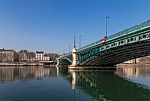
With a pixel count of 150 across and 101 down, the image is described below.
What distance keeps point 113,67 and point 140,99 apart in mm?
72460

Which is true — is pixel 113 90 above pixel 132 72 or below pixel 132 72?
above

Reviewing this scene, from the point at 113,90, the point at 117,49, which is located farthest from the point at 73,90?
the point at 117,49

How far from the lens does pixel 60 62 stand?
170250 millimetres

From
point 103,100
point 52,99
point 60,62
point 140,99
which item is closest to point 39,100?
point 52,99

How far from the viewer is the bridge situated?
55.2m

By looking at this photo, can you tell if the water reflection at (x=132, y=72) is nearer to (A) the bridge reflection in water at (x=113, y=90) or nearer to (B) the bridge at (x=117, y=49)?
(B) the bridge at (x=117, y=49)

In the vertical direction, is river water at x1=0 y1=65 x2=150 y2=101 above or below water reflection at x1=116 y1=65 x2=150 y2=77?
above

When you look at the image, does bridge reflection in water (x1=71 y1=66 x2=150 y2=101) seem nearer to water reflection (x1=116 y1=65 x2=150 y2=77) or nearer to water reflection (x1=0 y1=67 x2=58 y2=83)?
water reflection (x1=0 y1=67 x2=58 y2=83)

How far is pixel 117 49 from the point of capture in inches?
2889

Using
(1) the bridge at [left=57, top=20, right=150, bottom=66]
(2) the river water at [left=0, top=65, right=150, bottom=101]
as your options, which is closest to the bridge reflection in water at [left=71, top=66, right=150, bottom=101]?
(2) the river water at [left=0, top=65, right=150, bottom=101]

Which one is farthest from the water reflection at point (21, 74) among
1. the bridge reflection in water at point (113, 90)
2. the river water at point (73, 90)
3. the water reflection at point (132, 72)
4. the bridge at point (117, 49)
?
the water reflection at point (132, 72)

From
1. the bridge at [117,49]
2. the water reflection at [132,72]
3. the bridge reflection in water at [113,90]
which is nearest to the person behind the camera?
the bridge reflection in water at [113,90]

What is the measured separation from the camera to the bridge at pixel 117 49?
5520 centimetres

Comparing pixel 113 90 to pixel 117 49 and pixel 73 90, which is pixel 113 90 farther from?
pixel 117 49
